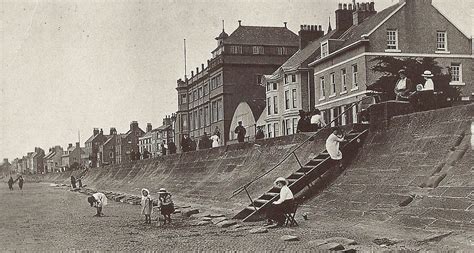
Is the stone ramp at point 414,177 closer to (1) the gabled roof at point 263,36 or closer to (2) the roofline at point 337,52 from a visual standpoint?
(2) the roofline at point 337,52

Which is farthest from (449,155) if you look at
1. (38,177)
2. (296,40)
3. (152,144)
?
(38,177)

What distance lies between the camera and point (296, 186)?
16.9m

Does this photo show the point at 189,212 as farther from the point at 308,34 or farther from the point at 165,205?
the point at 308,34

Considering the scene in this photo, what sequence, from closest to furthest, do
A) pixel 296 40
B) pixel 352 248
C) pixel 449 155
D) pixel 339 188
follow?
1. pixel 352 248
2. pixel 449 155
3. pixel 339 188
4. pixel 296 40

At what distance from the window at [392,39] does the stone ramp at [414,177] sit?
21868 millimetres

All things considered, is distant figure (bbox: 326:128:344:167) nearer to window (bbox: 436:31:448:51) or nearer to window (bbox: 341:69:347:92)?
window (bbox: 341:69:347:92)

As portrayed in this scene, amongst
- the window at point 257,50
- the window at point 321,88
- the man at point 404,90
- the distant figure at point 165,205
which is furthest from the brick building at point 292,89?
the man at point 404,90

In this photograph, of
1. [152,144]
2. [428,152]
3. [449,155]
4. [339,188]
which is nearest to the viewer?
[449,155]

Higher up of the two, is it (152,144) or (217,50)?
(217,50)

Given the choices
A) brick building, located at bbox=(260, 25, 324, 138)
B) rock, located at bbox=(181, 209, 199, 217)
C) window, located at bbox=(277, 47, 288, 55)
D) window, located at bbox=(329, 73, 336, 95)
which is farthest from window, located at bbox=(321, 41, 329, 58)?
rock, located at bbox=(181, 209, 199, 217)

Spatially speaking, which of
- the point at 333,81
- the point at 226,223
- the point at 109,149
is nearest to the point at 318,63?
the point at 333,81

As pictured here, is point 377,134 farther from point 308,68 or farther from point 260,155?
point 308,68

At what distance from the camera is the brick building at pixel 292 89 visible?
46.9 meters

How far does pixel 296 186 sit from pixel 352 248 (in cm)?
656
